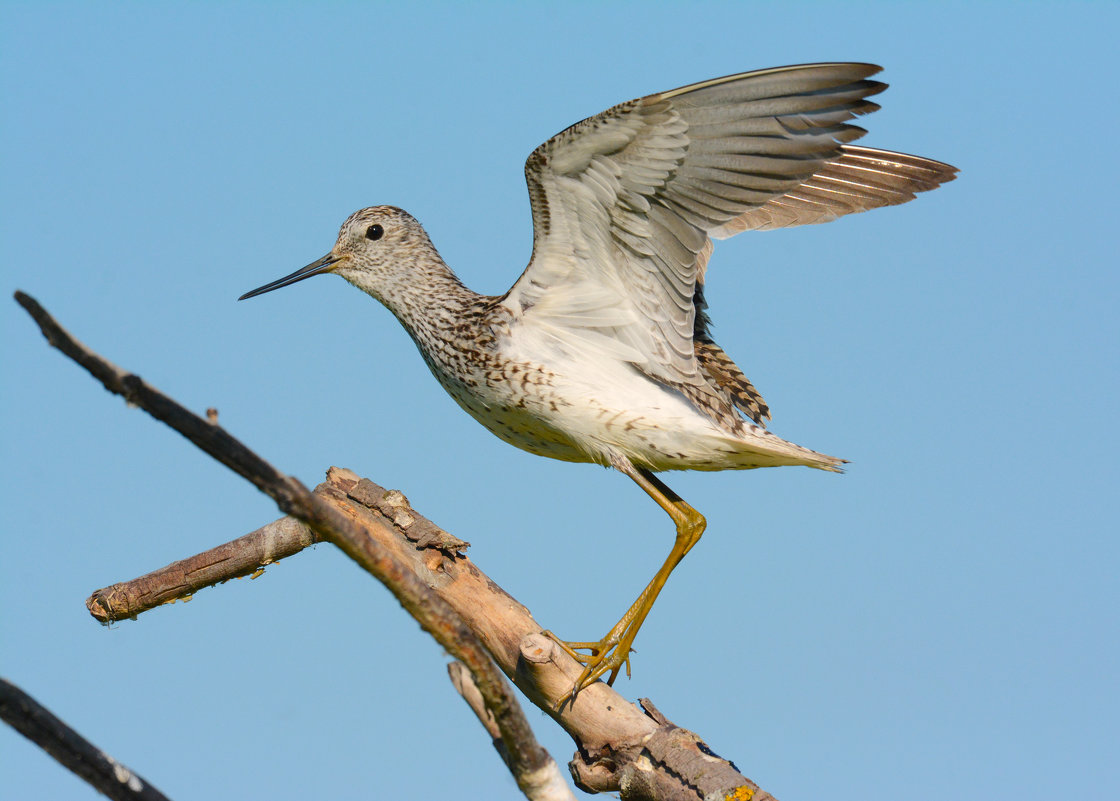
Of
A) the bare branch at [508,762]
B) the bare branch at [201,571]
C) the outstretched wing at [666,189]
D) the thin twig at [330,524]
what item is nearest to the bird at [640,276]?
the outstretched wing at [666,189]

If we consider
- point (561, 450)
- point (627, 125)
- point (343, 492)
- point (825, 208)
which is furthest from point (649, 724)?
point (825, 208)

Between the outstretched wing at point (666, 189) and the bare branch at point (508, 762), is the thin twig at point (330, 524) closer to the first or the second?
the bare branch at point (508, 762)

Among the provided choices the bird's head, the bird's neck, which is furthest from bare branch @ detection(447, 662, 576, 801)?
the bird's head

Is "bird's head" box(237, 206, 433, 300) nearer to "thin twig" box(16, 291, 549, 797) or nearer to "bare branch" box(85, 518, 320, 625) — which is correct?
"bare branch" box(85, 518, 320, 625)

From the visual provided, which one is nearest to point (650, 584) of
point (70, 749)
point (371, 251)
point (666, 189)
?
point (666, 189)

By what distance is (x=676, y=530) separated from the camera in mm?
6496

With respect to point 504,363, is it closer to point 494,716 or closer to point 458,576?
point 458,576

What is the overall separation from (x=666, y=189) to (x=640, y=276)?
653 millimetres

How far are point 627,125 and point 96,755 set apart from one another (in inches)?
153

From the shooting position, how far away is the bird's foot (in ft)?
18.1

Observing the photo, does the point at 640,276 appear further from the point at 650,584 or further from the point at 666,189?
the point at 650,584

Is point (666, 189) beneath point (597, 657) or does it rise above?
above

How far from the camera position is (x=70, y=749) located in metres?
3.48

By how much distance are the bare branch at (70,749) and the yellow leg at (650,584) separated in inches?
106
